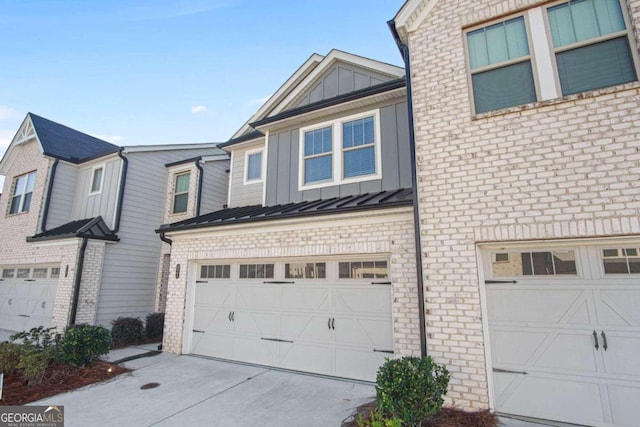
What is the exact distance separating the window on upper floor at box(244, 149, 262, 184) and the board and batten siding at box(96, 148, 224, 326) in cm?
449

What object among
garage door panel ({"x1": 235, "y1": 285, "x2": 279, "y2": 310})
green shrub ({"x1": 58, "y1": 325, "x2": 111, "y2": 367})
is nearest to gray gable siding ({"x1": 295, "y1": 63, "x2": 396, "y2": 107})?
garage door panel ({"x1": 235, "y1": 285, "x2": 279, "y2": 310})

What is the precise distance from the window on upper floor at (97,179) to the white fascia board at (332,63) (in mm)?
7587

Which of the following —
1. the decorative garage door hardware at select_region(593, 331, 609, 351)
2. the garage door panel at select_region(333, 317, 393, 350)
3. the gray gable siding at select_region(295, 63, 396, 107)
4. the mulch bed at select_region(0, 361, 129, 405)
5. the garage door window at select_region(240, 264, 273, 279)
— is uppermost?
the gray gable siding at select_region(295, 63, 396, 107)

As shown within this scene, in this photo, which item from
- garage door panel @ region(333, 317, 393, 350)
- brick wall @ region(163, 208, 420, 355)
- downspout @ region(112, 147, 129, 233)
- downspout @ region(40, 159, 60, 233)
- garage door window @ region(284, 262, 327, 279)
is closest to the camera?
brick wall @ region(163, 208, 420, 355)

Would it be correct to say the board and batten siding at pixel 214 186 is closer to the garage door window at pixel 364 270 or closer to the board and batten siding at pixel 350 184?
the board and batten siding at pixel 350 184

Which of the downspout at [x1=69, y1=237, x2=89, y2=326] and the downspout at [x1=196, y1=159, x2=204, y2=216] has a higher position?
the downspout at [x1=196, y1=159, x2=204, y2=216]

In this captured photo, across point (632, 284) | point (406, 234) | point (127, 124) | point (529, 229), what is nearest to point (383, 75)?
point (406, 234)

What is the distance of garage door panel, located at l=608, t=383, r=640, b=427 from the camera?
12.1ft

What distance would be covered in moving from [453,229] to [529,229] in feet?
3.11

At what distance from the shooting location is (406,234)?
546 cm

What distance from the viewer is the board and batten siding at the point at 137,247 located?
1057 centimetres

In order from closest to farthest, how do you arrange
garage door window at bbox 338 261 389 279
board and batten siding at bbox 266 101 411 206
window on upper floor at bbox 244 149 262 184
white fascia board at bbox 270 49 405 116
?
garage door window at bbox 338 261 389 279
board and batten siding at bbox 266 101 411 206
white fascia board at bbox 270 49 405 116
window on upper floor at bbox 244 149 262 184

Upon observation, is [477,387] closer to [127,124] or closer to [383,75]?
[383,75]

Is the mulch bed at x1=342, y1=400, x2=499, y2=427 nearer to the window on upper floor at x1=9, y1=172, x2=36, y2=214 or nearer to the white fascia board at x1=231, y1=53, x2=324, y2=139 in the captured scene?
the white fascia board at x1=231, y1=53, x2=324, y2=139
